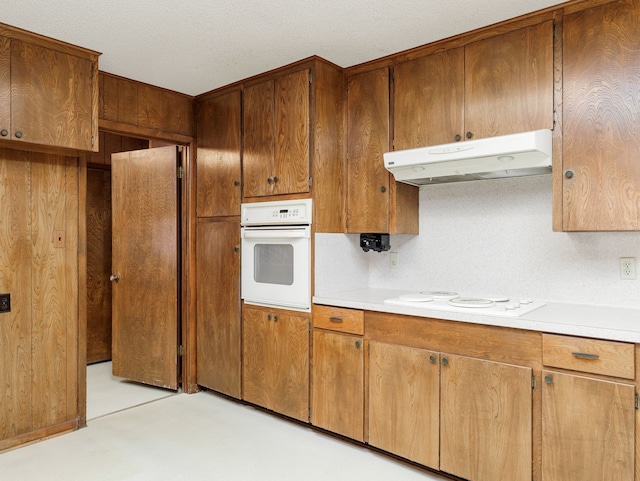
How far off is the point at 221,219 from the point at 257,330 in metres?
0.91

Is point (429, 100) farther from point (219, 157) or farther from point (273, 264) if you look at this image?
point (219, 157)

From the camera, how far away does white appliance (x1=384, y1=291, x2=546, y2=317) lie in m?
2.13

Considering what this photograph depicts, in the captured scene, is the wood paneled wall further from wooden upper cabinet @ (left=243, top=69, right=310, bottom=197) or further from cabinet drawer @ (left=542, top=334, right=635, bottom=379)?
cabinet drawer @ (left=542, top=334, right=635, bottom=379)

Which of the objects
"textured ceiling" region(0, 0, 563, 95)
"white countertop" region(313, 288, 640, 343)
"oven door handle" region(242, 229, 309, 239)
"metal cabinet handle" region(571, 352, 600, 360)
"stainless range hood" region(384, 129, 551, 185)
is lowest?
"metal cabinet handle" region(571, 352, 600, 360)

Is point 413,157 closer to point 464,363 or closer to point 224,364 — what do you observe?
point 464,363

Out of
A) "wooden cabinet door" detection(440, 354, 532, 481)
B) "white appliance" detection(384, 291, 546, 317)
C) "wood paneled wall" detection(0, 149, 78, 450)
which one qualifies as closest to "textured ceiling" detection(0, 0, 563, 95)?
"wood paneled wall" detection(0, 149, 78, 450)

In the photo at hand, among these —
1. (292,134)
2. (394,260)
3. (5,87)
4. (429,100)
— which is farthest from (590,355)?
(5,87)

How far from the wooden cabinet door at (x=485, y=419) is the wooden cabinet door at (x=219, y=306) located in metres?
1.61

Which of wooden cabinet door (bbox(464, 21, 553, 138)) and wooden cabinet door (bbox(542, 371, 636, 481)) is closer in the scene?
wooden cabinet door (bbox(542, 371, 636, 481))

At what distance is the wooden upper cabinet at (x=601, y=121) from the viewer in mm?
2006

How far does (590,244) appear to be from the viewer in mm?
2367

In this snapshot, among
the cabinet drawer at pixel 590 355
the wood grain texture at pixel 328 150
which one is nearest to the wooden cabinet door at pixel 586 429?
the cabinet drawer at pixel 590 355

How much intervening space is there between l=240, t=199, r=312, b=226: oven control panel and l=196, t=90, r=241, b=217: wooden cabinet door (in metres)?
0.15

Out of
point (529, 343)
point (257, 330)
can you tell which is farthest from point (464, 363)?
point (257, 330)
